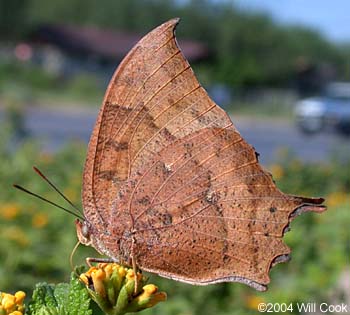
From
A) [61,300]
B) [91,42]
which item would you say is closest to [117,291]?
[61,300]

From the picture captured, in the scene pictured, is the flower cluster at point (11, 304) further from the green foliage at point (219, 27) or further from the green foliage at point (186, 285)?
the green foliage at point (219, 27)

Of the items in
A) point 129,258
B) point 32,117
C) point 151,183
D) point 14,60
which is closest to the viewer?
point 129,258

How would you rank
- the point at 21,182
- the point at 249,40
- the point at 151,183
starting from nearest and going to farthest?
the point at 151,183
the point at 21,182
the point at 249,40

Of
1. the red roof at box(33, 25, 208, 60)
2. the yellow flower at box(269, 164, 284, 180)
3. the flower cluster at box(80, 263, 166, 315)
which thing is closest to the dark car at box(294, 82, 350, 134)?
the yellow flower at box(269, 164, 284, 180)

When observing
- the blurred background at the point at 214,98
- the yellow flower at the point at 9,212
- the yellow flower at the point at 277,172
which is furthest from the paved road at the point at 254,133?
the yellow flower at the point at 9,212

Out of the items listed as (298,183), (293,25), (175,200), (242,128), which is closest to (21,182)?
(298,183)

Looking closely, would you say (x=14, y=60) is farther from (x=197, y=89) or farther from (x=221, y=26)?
(x=197, y=89)
